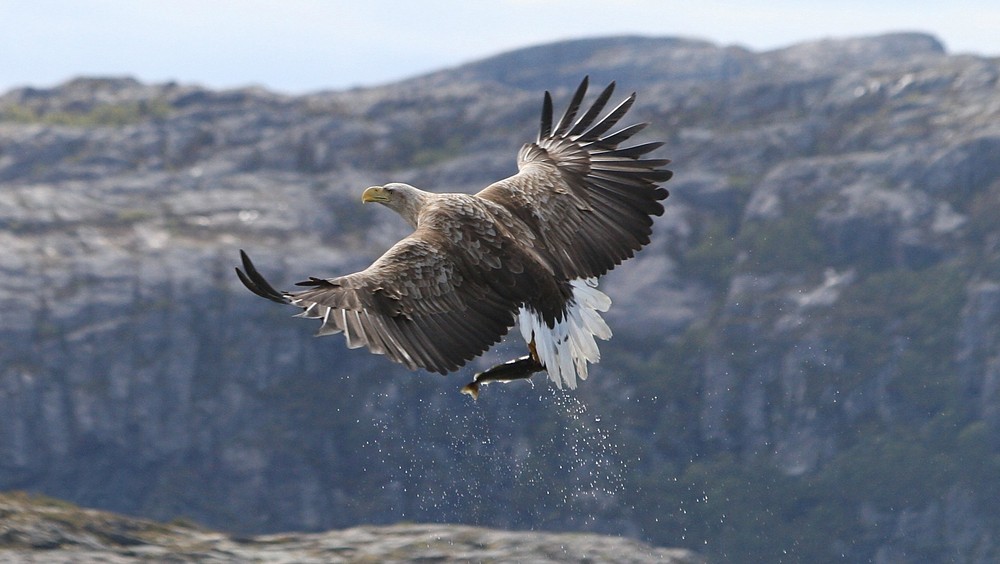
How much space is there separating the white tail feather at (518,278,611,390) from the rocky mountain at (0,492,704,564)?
8.03 m

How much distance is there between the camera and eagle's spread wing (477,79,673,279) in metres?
19.8

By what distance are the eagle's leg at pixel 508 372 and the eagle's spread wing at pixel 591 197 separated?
148 cm

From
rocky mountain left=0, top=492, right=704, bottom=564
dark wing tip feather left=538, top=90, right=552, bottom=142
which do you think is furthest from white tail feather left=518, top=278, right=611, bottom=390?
rocky mountain left=0, top=492, right=704, bottom=564

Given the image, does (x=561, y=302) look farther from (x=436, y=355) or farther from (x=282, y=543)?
(x=282, y=543)

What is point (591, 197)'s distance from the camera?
20.4 meters

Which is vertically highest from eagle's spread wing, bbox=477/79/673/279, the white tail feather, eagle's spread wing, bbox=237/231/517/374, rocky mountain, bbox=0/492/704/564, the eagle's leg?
eagle's spread wing, bbox=477/79/673/279

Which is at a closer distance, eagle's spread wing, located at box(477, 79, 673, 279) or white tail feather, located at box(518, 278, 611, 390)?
white tail feather, located at box(518, 278, 611, 390)

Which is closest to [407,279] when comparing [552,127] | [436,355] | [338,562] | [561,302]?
[436,355]

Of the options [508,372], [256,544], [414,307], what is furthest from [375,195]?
[256,544]

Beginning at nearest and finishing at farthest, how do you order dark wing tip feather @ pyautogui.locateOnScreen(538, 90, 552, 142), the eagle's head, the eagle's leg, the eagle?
the eagle, the eagle's leg, the eagle's head, dark wing tip feather @ pyautogui.locateOnScreen(538, 90, 552, 142)

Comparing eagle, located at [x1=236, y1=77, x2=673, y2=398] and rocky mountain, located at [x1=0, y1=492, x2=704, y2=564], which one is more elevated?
eagle, located at [x1=236, y1=77, x2=673, y2=398]

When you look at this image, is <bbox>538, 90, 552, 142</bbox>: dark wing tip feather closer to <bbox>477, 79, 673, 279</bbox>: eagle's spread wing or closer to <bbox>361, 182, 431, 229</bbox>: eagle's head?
<bbox>477, 79, 673, 279</bbox>: eagle's spread wing

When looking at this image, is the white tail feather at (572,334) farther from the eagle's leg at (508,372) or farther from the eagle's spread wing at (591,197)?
the eagle's spread wing at (591,197)

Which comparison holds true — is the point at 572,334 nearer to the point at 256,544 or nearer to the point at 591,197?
the point at 591,197
